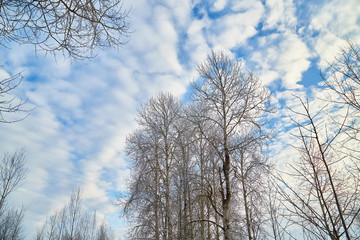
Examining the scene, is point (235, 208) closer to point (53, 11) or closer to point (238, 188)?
point (238, 188)

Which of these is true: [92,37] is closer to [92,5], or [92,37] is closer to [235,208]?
[92,5]

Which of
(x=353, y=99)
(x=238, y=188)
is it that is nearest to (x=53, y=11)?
(x=353, y=99)

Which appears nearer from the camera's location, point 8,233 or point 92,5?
point 92,5

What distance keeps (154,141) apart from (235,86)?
22.8ft

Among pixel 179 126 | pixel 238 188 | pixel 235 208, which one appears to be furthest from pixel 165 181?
pixel 235 208

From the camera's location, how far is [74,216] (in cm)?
2542

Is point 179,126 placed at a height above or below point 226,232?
above

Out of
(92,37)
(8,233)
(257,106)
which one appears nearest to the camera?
(92,37)

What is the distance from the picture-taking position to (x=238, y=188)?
11.8 meters

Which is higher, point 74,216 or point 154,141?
point 154,141

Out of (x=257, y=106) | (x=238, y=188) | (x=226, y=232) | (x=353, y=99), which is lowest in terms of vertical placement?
(x=226, y=232)

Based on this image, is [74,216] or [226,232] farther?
[74,216]

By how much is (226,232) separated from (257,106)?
4.20 meters

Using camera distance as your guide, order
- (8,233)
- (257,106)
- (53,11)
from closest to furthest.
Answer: (53,11)
(257,106)
(8,233)
